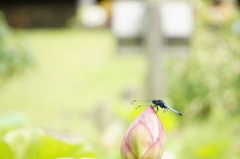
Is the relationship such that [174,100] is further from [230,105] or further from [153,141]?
[153,141]

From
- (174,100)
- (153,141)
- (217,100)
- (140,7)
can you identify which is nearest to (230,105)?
(217,100)

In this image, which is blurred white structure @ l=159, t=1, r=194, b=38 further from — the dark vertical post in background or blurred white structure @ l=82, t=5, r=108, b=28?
blurred white structure @ l=82, t=5, r=108, b=28

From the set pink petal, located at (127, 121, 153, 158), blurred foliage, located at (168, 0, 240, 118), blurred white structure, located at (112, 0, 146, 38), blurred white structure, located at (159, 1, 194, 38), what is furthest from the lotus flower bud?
blurred foliage, located at (168, 0, 240, 118)

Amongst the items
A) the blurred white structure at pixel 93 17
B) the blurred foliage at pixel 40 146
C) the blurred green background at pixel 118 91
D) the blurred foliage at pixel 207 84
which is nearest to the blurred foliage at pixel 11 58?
the blurred green background at pixel 118 91

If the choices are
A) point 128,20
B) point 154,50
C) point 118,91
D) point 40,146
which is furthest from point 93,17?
point 40,146

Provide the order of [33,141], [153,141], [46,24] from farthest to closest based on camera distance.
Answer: [46,24], [33,141], [153,141]

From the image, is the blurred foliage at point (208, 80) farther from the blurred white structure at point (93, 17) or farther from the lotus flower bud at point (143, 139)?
the blurred white structure at point (93, 17)
